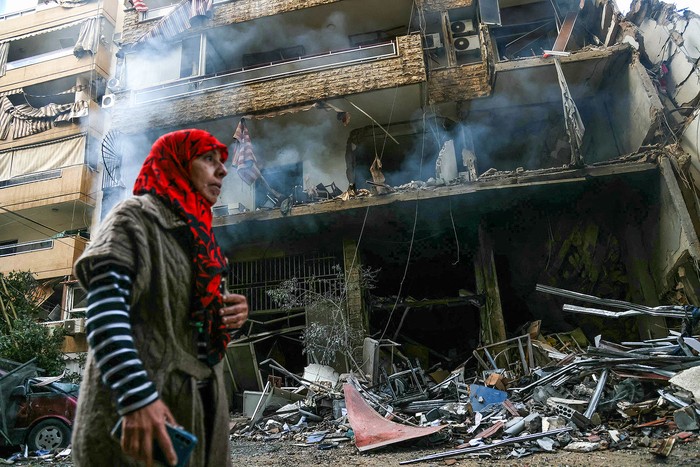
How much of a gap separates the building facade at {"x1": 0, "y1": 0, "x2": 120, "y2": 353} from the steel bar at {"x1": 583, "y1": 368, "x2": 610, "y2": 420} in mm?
15365

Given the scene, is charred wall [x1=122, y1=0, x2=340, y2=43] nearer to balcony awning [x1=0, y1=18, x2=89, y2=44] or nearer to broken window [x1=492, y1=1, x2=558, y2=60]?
broken window [x1=492, y1=1, x2=558, y2=60]

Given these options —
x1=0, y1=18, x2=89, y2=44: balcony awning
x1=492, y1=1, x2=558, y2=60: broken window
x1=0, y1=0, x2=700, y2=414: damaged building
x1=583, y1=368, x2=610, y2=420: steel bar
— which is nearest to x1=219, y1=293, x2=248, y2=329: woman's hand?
x1=583, y1=368, x2=610, y2=420: steel bar

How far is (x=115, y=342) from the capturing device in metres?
1.27

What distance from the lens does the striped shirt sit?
1.25 m

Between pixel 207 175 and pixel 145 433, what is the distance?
0.94 m

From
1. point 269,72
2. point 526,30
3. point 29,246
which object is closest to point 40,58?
point 29,246

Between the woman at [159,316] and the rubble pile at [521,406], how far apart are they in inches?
149

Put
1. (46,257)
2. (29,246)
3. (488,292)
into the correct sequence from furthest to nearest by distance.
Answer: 1. (29,246)
2. (46,257)
3. (488,292)

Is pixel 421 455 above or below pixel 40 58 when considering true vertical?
below

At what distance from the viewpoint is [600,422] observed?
5.48m

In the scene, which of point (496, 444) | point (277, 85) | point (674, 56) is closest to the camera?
point (496, 444)

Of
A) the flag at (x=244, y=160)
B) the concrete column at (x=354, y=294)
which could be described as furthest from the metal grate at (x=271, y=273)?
the flag at (x=244, y=160)

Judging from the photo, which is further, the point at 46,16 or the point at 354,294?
the point at 46,16

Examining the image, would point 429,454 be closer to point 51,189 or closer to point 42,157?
point 51,189
